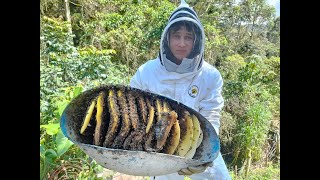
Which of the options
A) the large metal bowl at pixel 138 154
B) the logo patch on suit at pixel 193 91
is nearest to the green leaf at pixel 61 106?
the large metal bowl at pixel 138 154

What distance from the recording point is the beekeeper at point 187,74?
7.94 ft

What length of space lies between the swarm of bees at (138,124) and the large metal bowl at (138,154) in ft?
0.10

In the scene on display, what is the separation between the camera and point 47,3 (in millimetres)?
2734

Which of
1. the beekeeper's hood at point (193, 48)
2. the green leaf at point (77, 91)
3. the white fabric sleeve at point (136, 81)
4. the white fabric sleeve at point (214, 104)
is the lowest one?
the white fabric sleeve at point (214, 104)

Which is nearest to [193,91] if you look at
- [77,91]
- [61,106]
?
[77,91]

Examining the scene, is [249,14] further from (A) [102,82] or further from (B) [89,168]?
(B) [89,168]

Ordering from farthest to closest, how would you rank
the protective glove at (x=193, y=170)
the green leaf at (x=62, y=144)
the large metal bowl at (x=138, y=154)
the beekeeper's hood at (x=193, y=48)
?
the green leaf at (x=62, y=144)
the beekeeper's hood at (x=193, y=48)
the protective glove at (x=193, y=170)
the large metal bowl at (x=138, y=154)

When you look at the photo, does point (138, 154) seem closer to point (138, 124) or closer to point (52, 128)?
point (138, 124)

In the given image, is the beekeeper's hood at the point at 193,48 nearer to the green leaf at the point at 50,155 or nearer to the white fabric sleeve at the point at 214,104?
the white fabric sleeve at the point at 214,104

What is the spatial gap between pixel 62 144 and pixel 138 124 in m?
0.55

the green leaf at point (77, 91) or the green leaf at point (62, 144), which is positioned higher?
the green leaf at point (77, 91)

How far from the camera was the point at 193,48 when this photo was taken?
96.2 inches
